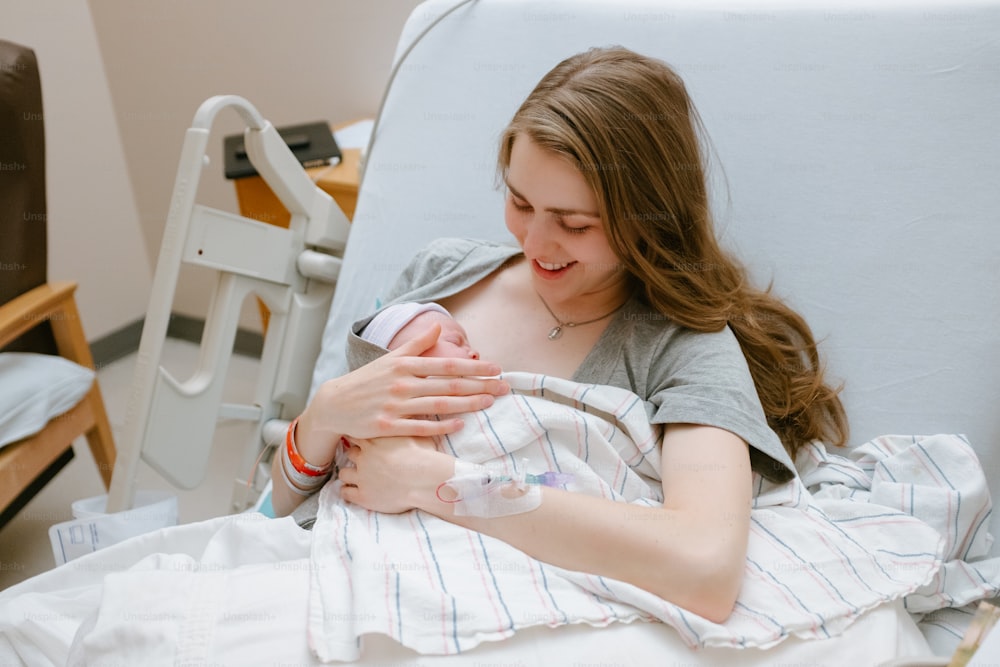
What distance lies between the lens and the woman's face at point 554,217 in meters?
1.15

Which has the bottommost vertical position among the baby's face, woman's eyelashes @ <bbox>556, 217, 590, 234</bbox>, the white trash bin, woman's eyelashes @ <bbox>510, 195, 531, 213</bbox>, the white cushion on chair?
the white trash bin

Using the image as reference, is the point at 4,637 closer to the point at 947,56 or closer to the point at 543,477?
the point at 543,477

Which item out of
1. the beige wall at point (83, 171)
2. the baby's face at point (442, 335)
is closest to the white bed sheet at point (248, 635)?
the baby's face at point (442, 335)

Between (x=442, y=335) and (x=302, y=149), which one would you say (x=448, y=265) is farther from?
(x=302, y=149)

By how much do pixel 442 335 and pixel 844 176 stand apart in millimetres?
733

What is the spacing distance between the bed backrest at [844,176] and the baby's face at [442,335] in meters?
0.37

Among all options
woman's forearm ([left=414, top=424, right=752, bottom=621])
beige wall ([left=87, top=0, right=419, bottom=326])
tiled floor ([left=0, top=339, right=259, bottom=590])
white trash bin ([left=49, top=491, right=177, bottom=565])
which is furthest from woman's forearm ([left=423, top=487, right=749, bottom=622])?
beige wall ([left=87, top=0, right=419, bottom=326])

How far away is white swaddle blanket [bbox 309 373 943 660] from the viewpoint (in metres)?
0.97

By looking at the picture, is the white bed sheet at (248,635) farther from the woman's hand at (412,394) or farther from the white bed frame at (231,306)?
the white bed frame at (231,306)

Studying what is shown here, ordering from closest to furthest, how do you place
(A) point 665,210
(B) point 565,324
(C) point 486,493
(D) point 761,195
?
(C) point 486,493, (A) point 665,210, (B) point 565,324, (D) point 761,195

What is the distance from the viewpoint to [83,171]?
293 cm

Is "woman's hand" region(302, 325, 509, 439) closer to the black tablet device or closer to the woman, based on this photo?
the woman

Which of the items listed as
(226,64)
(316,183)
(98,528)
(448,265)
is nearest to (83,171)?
(226,64)

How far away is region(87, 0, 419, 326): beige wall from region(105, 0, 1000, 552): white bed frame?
831 millimetres
